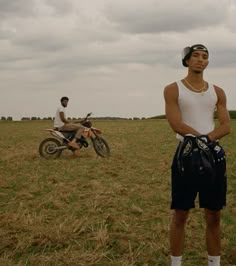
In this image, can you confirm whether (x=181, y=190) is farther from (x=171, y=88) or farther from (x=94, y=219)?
(x=94, y=219)

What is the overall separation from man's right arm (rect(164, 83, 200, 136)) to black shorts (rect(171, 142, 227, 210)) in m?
0.28

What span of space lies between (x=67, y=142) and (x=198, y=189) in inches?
407

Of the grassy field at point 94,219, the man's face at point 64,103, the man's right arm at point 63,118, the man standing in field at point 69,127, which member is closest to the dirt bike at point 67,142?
the man standing in field at point 69,127

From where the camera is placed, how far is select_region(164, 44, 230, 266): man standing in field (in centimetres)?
394

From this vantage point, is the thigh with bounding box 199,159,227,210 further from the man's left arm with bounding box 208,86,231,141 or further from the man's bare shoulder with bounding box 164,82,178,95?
the man's bare shoulder with bounding box 164,82,178,95

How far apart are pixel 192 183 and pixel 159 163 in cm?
902

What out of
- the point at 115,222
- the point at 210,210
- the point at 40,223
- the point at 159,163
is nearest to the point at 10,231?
the point at 40,223

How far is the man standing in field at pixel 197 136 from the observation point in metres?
3.94

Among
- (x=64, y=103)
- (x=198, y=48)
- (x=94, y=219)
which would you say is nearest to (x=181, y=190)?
(x=198, y=48)

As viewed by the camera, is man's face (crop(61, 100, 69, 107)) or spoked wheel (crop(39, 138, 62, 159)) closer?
man's face (crop(61, 100, 69, 107))

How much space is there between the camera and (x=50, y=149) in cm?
1423

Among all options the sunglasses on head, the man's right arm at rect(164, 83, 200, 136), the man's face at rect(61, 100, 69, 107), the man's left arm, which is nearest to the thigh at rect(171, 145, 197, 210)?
the man's right arm at rect(164, 83, 200, 136)

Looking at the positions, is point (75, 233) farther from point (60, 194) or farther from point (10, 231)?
point (60, 194)

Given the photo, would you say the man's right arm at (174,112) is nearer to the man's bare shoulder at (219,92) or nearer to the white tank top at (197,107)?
the white tank top at (197,107)
